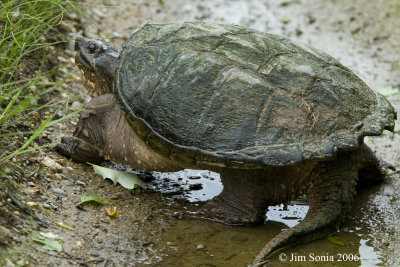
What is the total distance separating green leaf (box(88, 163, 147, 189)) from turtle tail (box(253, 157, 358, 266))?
1.19 metres

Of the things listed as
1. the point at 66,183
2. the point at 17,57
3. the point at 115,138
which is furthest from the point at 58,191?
the point at 17,57

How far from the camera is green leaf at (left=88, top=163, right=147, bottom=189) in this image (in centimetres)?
366

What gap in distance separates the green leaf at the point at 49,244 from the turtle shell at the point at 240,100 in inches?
34.2

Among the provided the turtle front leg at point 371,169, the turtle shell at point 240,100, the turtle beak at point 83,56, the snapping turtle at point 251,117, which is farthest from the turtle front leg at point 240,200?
the turtle beak at point 83,56

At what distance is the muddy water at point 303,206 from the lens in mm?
3068

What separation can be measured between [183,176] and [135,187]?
442 mm

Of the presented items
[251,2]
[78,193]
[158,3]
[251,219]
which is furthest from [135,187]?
[251,2]

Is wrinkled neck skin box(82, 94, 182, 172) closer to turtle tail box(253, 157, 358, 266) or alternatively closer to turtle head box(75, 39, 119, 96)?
turtle head box(75, 39, 119, 96)

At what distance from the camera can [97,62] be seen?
159 inches

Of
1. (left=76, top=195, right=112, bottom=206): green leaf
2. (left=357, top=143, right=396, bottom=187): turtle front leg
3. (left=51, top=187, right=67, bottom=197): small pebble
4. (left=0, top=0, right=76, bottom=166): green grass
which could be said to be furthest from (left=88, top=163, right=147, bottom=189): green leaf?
(left=357, top=143, right=396, bottom=187): turtle front leg

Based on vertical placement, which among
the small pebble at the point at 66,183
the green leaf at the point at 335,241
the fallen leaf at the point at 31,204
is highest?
the small pebble at the point at 66,183

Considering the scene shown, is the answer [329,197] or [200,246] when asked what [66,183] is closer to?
[200,246]

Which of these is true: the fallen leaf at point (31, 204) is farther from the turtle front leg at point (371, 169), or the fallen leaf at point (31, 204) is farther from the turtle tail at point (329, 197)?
the turtle front leg at point (371, 169)

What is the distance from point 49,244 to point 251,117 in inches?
51.7
